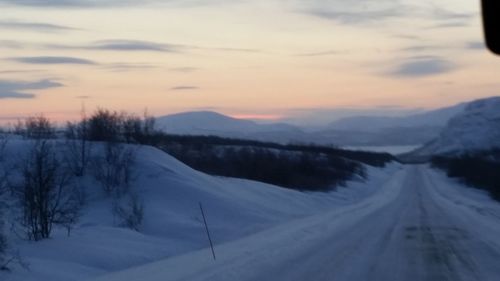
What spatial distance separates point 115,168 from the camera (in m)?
35.2

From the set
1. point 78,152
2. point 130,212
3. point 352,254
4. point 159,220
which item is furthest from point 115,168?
point 352,254

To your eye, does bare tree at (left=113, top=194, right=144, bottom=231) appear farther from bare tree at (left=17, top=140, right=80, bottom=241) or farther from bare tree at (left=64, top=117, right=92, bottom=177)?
bare tree at (left=64, top=117, right=92, bottom=177)

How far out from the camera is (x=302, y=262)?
1638cm

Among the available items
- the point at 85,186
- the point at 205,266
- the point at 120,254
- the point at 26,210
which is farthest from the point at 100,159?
the point at 205,266

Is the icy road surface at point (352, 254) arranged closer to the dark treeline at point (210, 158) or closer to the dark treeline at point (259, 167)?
the dark treeline at point (210, 158)

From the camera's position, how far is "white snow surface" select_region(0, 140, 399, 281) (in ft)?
55.5

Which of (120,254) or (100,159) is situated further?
(100,159)

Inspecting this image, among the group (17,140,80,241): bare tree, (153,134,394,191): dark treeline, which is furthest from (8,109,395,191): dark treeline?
(17,140,80,241): bare tree

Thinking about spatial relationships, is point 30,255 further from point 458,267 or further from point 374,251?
point 458,267

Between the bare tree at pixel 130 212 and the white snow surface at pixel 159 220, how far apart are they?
0.86ft

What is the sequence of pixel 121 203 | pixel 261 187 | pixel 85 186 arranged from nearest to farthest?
pixel 121 203, pixel 85 186, pixel 261 187

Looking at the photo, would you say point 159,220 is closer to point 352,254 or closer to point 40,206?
point 40,206

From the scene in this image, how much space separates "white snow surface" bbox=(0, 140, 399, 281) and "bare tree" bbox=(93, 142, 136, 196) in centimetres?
37

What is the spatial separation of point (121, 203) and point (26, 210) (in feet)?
31.2
